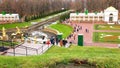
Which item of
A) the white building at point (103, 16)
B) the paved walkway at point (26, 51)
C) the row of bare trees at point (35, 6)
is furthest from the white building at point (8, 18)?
the paved walkway at point (26, 51)

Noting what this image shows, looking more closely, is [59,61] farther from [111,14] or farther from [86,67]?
[111,14]

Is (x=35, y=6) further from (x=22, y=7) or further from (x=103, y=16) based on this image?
(x=103, y=16)

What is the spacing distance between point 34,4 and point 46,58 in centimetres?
8091

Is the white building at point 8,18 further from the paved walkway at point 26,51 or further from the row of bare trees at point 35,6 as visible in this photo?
the paved walkway at point 26,51

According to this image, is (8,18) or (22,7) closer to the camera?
(8,18)

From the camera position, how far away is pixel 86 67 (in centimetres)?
1112

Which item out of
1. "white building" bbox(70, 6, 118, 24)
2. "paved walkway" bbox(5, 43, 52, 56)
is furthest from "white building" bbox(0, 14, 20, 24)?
"paved walkway" bbox(5, 43, 52, 56)

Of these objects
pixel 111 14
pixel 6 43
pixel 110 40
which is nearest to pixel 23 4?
pixel 111 14

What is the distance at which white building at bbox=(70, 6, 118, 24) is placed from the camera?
6469cm

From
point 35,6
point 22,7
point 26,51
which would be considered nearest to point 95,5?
point 35,6

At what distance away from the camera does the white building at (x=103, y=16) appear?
6469cm

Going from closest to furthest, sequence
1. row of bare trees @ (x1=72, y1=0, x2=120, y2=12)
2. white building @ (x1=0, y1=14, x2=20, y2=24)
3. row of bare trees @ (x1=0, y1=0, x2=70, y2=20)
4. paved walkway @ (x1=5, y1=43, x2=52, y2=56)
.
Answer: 1. paved walkway @ (x1=5, y1=43, x2=52, y2=56)
2. white building @ (x1=0, y1=14, x2=20, y2=24)
3. row of bare trees @ (x1=0, y1=0, x2=70, y2=20)
4. row of bare trees @ (x1=72, y1=0, x2=120, y2=12)

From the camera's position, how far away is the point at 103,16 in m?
66.2

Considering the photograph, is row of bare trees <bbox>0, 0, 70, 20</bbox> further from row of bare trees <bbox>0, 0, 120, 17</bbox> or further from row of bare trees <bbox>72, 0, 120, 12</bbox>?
row of bare trees <bbox>72, 0, 120, 12</bbox>
